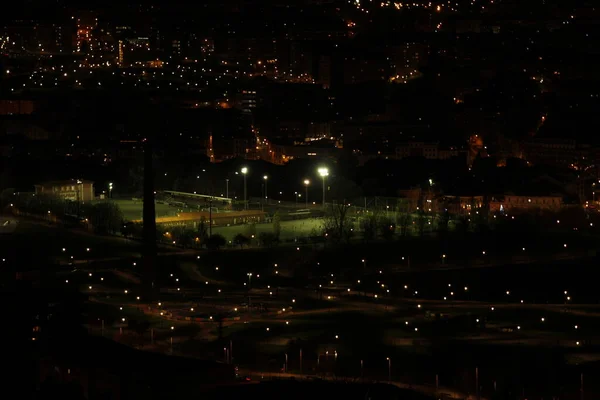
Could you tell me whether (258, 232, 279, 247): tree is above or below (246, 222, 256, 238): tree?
below

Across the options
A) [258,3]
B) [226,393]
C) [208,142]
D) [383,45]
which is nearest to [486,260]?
[226,393]

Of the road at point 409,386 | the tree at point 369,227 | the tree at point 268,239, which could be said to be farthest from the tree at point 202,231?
the road at point 409,386

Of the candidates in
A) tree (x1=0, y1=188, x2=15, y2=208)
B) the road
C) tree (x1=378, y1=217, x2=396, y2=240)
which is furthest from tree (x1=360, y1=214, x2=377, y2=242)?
the road

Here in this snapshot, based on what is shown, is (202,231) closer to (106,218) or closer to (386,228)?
(106,218)

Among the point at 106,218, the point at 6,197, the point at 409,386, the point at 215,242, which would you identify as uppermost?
the point at 6,197

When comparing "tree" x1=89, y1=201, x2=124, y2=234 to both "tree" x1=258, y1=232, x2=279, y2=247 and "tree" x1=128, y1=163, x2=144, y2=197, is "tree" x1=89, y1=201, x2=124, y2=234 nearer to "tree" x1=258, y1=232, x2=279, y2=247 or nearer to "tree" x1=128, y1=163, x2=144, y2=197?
"tree" x1=258, y1=232, x2=279, y2=247

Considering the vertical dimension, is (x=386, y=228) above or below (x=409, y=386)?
above

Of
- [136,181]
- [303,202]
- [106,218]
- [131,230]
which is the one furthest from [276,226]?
[136,181]
